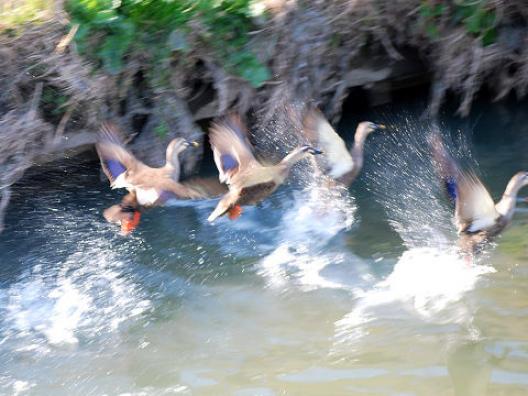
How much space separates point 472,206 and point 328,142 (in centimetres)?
149

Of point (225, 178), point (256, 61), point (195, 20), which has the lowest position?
point (225, 178)

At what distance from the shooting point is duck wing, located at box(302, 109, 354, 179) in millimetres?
6918

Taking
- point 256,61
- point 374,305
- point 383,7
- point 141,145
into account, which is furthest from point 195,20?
point 374,305

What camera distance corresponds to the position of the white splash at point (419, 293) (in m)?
5.44

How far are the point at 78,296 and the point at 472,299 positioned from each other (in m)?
2.72

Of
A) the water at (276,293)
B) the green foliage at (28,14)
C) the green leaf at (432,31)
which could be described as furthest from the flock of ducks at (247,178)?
the green leaf at (432,31)

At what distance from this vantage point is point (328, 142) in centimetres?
700

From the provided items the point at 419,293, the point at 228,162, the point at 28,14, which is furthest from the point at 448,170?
the point at 28,14

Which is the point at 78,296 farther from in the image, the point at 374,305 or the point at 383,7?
the point at 383,7

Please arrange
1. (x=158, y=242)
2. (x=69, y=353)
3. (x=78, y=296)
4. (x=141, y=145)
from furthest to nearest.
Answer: (x=141, y=145) → (x=158, y=242) → (x=78, y=296) → (x=69, y=353)

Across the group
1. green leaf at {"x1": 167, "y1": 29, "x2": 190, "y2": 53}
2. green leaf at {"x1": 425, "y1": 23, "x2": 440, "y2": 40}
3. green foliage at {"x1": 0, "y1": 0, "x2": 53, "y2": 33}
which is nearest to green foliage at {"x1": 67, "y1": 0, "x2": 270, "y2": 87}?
green leaf at {"x1": 167, "y1": 29, "x2": 190, "y2": 53}

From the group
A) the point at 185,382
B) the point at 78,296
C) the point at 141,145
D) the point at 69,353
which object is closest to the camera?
the point at 185,382

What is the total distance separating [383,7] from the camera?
773 centimetres

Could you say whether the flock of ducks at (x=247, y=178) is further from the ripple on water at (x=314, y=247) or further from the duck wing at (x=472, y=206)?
the ripple on water at (x=314, y=247)
